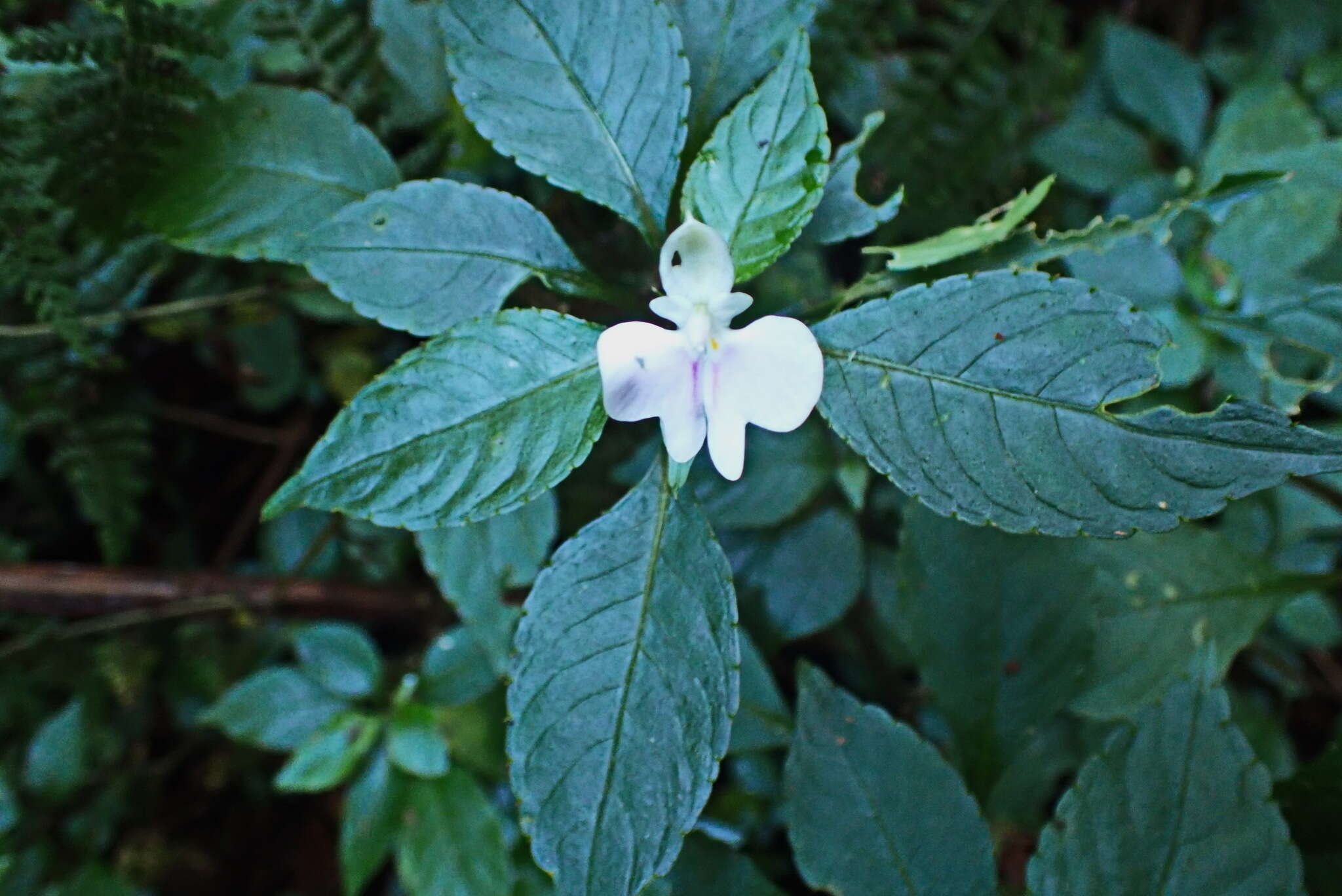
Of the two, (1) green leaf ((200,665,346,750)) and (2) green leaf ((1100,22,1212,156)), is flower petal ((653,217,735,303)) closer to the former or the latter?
(1) green leaf ((200,665,346,750))

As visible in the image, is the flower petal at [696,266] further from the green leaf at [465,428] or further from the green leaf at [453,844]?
the green leaf at [453,844]

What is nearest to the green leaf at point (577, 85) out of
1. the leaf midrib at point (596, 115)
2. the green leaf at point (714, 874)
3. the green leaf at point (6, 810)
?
the leaf midrib at point (596, 115)

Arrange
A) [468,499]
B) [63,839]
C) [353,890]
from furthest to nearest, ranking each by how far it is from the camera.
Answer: [63,839], [353,890], [468,499]

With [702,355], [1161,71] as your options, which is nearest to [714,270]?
[702,355]

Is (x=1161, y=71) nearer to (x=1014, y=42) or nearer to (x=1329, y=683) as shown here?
(x=1014, y=42)

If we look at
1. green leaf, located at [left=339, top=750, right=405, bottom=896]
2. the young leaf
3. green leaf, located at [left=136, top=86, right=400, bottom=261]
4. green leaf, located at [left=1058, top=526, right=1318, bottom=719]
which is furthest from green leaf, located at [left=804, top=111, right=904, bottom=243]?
green leaf, located at [left=339, top=750, right=405, bottom=896]

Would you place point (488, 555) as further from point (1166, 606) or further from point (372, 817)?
point (1166, 606)
